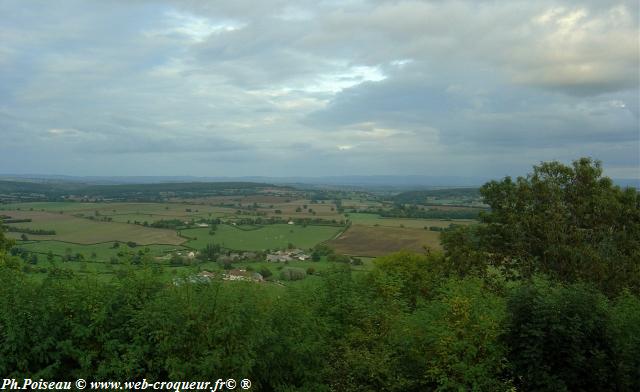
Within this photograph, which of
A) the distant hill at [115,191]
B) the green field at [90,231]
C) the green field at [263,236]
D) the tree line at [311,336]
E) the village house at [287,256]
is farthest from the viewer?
the distant hill at [115,191]

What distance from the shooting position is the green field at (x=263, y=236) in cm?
5734

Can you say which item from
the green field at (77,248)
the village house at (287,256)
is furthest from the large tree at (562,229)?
the green field at (77,248)

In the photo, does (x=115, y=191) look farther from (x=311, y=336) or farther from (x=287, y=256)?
(x=311, y=336)

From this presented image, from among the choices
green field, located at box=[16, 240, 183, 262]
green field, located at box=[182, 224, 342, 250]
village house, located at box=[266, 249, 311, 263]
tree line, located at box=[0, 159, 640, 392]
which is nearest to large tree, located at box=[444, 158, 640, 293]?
tree line, located at box=[0, 159, 640, 392]

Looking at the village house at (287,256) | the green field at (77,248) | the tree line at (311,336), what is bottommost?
the village house at (287,256)

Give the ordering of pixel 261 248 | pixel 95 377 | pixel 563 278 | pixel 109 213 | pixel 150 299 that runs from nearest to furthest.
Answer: pixel 95 377
pixel 150 299
pixel 563 278
pixel 261 248
pixel 109 213

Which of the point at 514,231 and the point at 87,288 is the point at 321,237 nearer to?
the point at 514,231

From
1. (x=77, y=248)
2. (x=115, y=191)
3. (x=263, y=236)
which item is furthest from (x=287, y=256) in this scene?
(x=115, y=191)

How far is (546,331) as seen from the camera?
11.3 metres

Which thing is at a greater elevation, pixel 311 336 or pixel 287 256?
pixel 311 336

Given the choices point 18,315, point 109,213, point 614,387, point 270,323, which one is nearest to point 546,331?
point 614,387

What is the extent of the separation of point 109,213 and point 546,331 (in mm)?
91831

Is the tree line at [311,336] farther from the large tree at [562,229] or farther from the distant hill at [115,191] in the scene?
the distant hill at [115,191]

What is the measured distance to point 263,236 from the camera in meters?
65.1
